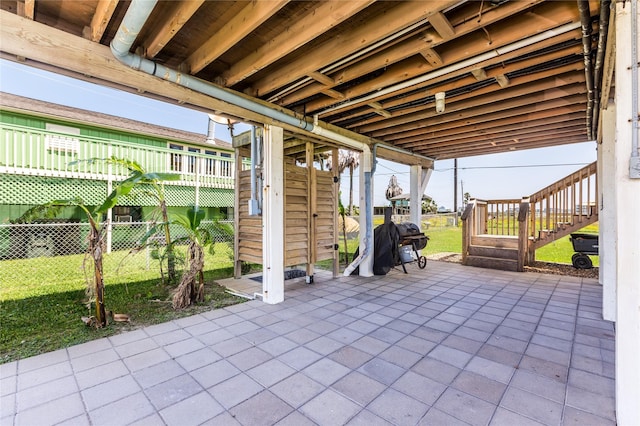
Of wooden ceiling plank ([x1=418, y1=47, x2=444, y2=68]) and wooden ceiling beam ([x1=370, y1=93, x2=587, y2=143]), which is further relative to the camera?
wooden ceiling beam ([x1=370, y1=93, x2=587, y2=143])

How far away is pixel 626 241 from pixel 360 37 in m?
2.37

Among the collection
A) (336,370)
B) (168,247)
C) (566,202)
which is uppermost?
(566,202)

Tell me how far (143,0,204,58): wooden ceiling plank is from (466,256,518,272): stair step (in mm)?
6862

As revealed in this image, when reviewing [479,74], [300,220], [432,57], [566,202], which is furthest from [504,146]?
[300,220]

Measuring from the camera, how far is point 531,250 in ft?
21.6

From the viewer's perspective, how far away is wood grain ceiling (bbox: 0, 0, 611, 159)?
87.0 inches

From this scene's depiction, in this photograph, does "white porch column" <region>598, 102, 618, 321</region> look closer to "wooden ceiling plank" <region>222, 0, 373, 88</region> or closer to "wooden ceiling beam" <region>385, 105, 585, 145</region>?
"wooden ceiling beam" <region>385, 105, 585, 145</region>

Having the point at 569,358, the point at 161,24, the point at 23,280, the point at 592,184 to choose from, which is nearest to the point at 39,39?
the point at 161,24

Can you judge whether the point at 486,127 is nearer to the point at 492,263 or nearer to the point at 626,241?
the point at 492,263

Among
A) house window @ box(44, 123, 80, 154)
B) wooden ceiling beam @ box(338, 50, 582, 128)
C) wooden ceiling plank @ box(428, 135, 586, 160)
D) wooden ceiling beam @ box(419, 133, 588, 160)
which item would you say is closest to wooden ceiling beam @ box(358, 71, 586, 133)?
wooden ceiling beam @ box(338, 50, 582, 128)

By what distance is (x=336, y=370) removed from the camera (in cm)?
225

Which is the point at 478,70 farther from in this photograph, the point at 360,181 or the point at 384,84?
the point at 360,181

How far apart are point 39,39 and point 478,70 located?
159 inches

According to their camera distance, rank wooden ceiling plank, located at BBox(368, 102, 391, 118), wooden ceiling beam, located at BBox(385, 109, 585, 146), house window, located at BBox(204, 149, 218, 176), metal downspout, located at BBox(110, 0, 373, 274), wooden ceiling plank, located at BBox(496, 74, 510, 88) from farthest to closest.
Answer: house window, located at BBox(204, 149, 218, 176) → wooden ceiling beam, located at BBox(385, 109, 585, 146) → wooden ceiling plank, located at BBox(368, 102, 391, 118) → wooden ceiling plank, located at BBox(496, 74, 510, 88) → metal downspout, located at BBox(110, 0, 373, 274)
